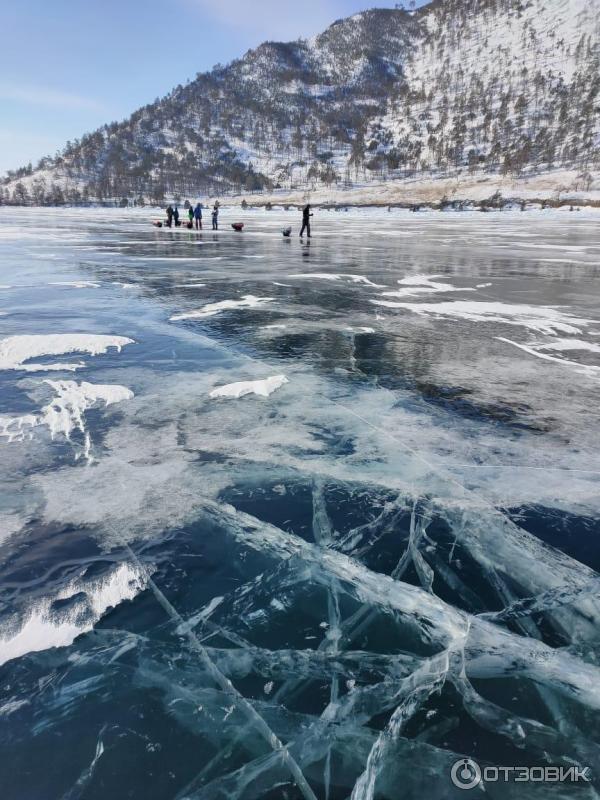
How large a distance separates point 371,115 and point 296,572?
165875 mm

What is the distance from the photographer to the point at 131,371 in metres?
5.21

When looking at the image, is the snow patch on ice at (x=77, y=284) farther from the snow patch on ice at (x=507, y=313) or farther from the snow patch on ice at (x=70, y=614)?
the snow patch on ice at (x=70, y=614)

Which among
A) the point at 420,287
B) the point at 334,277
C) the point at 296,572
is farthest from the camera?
the point at 334,277

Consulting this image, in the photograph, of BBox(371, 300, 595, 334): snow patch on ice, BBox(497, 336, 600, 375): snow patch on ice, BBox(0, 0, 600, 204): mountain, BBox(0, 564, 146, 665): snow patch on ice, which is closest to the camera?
BBox(0, 564, 146, 665): snow patch on ice

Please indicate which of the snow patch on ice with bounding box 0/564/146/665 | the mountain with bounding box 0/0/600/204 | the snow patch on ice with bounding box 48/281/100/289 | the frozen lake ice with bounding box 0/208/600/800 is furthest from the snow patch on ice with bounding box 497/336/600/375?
the mountain with bounding box 0/0/600/204

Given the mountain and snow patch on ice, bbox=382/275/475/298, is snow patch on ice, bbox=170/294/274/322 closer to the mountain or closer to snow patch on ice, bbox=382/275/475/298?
snow patch on ice, bbox=382/275/475/298

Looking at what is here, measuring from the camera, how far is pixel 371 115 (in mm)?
145500

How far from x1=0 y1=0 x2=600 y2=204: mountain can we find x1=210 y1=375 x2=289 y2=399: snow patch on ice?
3272 inches

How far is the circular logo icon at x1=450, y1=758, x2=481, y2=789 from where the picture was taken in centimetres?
156

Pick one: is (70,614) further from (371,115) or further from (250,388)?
(371,115)

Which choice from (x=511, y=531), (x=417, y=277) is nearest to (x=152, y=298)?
(x=417, y=277)

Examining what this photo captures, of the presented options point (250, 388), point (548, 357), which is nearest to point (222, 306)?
point (250, 388)

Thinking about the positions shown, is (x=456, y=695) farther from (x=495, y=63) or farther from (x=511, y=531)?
(x=495, y=63)

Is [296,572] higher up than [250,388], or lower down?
lower down
